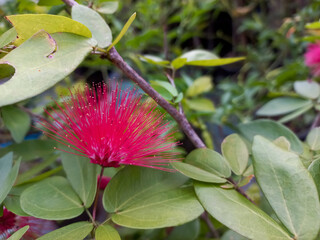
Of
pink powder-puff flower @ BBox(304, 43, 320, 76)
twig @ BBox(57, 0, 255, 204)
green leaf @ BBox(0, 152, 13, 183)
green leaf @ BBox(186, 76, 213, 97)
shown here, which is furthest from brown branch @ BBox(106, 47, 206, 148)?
pink powder-puff flower @ BBox(304, 43, 320, 76)

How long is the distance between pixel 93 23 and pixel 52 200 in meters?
0.26

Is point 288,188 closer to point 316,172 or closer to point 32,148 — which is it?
point 316,172

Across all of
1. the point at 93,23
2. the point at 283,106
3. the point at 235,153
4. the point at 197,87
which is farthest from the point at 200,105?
the point at 93,23

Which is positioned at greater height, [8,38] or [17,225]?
[8,38]

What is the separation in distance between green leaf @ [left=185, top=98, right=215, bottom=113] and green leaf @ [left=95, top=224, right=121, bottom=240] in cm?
42

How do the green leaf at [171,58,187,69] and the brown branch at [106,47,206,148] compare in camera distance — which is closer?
the brown branch at [106,47,206,148]

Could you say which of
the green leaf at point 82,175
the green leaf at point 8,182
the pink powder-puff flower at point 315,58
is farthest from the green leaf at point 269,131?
the pink powder-puff flower at point 315,58

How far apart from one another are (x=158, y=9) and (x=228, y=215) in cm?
105

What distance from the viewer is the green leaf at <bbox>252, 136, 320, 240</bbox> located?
32 cm

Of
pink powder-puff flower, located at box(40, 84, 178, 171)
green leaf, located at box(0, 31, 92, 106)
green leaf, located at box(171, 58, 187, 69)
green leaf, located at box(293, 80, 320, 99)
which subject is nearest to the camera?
green leaf, located at box(0, 31, 92, 106)

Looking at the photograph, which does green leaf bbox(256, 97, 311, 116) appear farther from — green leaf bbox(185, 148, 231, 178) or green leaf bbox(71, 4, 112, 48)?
green leaf bbox(71, 4, 112, 48)

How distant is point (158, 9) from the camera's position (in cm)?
121

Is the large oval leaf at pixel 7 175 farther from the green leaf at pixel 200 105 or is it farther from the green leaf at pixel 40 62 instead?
the green leaf at pixel 200 105

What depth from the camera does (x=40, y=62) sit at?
31 cm
